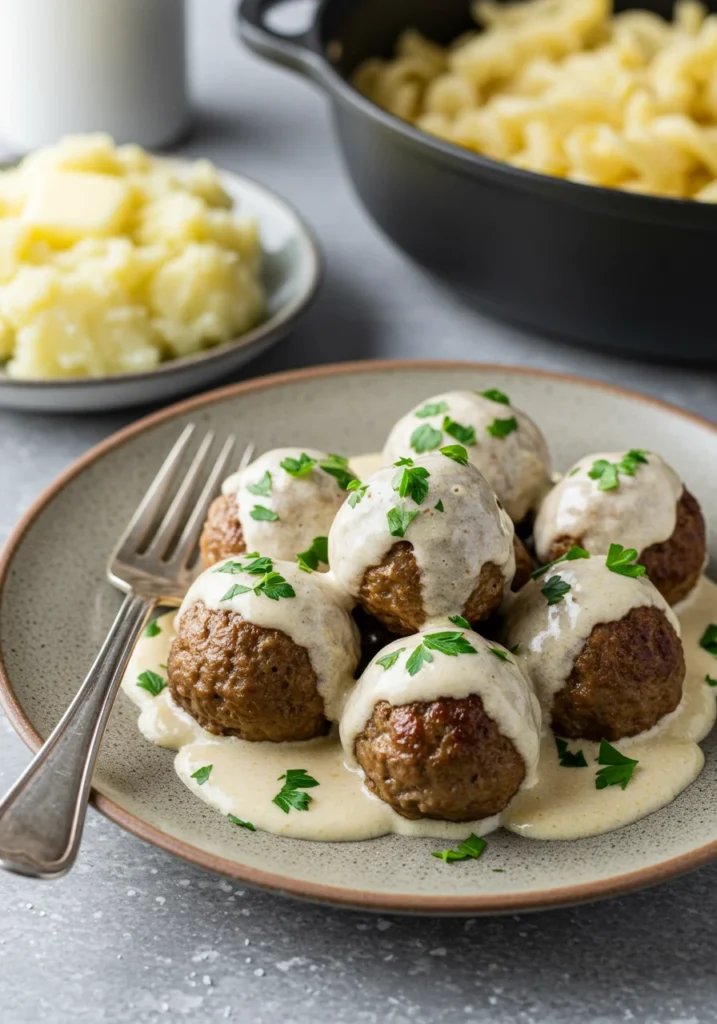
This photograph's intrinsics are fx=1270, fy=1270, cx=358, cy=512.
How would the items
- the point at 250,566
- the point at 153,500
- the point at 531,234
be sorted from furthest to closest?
the point at 531,234
the point at 153,500
the point at 250,566

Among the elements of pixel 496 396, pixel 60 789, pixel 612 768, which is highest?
pixel 496 396

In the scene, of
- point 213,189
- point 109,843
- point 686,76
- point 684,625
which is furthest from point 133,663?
point 686,76

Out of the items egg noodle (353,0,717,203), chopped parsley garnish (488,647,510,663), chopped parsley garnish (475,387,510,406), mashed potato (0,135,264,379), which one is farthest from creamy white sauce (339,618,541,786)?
egg noodle (353,0,717,203)

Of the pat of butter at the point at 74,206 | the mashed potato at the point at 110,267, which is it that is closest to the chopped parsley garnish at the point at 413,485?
the mashed potato at the point at 110,267

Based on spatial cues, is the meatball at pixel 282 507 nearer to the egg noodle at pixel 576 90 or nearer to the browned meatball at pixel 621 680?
the browned meatball at pixel 621 680

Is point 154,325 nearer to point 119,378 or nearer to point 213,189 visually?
point 119,378

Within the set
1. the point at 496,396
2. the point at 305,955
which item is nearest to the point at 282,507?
the point at 496,396

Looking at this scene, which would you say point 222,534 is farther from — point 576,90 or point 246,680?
point 576,90
